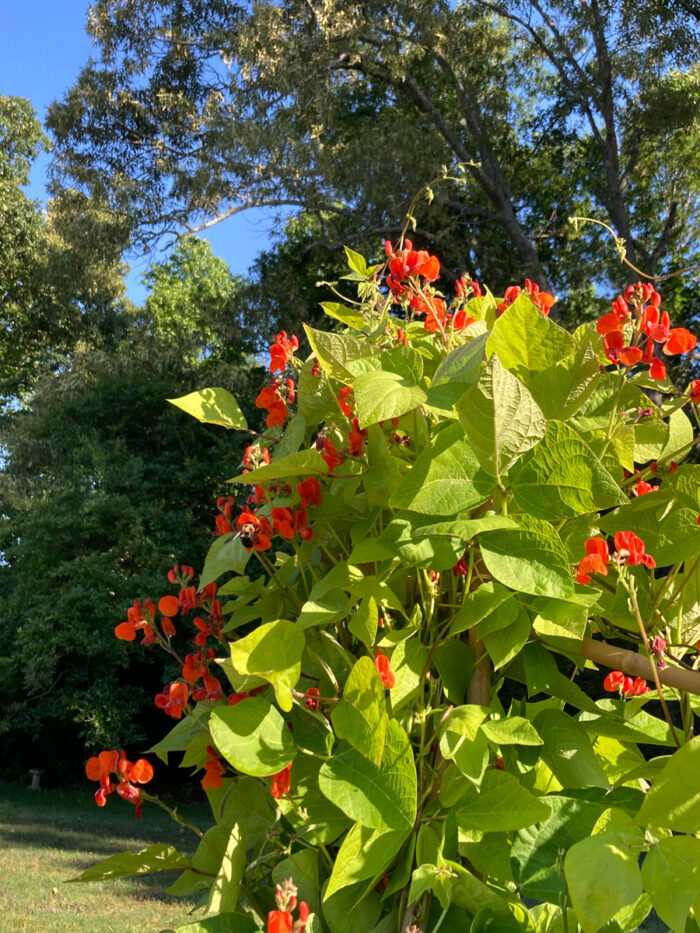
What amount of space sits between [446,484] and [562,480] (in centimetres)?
10

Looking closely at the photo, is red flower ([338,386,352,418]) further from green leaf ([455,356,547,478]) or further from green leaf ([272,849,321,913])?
green leaf ([272,849,321,913])

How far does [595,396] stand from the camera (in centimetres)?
76

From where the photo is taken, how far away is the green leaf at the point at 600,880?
488 millimetres

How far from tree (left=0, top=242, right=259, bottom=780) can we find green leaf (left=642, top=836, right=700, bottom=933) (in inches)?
Answer: 326

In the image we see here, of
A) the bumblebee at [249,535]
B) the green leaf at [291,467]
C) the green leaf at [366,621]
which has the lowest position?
the green leaf at [366,621]

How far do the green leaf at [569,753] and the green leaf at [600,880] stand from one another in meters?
0.17

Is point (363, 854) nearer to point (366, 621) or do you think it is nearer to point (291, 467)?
point (366, 621)

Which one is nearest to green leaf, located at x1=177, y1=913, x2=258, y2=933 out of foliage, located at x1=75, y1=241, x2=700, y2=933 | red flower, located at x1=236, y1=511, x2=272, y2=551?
foliage, located at x1=75, y1=241, x2=700, y2=933

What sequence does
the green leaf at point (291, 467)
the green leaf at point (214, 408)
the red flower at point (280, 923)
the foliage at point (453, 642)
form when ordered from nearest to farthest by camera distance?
the red flower at point (280, 923) → the foliage at point (453, 642) → the green leaf at point (291, 467) → the green leaf at point (214, 408)

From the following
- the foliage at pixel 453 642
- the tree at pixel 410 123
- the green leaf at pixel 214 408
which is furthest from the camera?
the tree at pixel 410 123

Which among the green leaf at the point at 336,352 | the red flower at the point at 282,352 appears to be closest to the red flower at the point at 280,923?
the green leaf at the point at 336,352

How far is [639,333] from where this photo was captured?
671 mm

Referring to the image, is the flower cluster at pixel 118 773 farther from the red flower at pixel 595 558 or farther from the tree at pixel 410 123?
the tree at pixel 410 123

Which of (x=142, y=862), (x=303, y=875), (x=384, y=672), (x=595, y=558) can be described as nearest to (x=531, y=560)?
(x=595, y=558)
